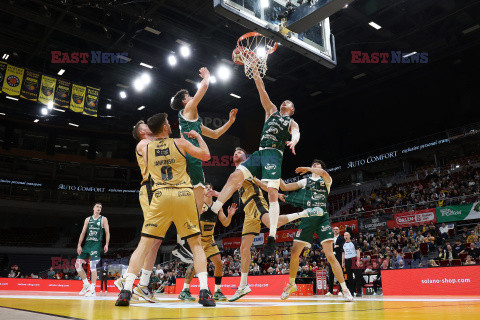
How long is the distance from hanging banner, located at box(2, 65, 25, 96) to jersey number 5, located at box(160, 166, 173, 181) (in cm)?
1895

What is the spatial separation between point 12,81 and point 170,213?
19583 mm

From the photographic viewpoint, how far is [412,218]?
19.3 meters

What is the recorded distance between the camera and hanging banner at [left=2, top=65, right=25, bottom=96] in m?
19.7

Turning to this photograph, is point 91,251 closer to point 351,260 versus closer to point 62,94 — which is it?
point 351,260

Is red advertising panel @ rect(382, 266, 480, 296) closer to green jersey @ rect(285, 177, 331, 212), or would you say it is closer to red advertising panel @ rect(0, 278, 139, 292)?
green jersey @ rect(285, 177, 331, 212)

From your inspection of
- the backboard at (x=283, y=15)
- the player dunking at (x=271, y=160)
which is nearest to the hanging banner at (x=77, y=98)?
the backboard at (x=283, y=15)

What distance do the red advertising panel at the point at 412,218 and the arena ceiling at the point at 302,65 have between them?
831cm

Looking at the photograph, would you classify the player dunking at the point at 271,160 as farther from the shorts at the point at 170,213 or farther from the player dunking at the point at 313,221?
the shorts at the point at 170,213

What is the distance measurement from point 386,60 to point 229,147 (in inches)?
562

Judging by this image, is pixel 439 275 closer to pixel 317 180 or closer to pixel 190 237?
pixel 317 180

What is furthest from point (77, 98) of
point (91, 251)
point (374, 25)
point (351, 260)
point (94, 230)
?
point (351, 260)

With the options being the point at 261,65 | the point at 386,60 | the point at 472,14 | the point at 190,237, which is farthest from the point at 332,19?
the point at 190,237

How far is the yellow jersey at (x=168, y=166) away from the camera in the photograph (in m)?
4.16

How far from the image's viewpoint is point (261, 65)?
8.30m
